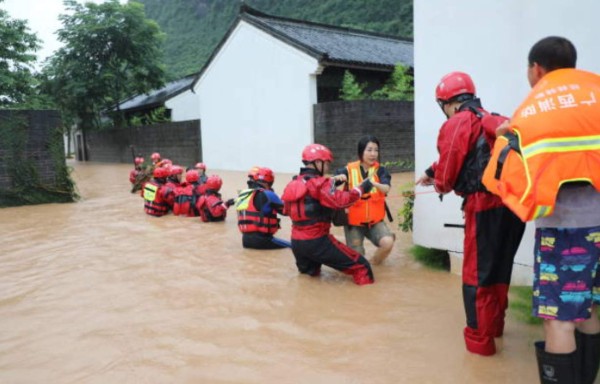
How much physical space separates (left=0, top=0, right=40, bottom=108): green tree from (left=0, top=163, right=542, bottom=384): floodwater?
16.1 meters

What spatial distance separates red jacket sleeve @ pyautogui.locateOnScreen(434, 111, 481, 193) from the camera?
3121 millimetres

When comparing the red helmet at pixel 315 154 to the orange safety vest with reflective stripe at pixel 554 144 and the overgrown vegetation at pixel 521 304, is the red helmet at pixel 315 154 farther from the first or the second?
the orange safety vest with reflective stripe at pixel 554 144

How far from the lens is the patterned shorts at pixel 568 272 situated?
2408 mm

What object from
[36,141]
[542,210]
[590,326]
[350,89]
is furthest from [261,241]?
[350,89]

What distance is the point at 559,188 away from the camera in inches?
92.5

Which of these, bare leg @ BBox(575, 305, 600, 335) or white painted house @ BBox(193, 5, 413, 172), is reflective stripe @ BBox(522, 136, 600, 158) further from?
white painted house @ BBox(193, 5, 413, 172)

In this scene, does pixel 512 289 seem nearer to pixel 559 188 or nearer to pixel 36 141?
pixel 559 188

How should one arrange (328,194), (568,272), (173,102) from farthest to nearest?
(173,102)
(328,194)
(568,272)

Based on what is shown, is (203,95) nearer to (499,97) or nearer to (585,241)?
(499,97)

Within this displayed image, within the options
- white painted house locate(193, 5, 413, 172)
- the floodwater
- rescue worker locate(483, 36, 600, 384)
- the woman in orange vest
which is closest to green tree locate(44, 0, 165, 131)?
white painted house locate(193, 5, 413, 172)

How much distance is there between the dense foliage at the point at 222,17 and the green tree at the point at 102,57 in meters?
4.65

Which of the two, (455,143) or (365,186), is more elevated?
(455,143)

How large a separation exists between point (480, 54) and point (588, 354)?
9.33 ft

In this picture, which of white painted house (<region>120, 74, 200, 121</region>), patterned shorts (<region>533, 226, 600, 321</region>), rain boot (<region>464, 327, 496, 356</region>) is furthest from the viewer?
white painted house (<region>120, 74, 200, 121</region>)
